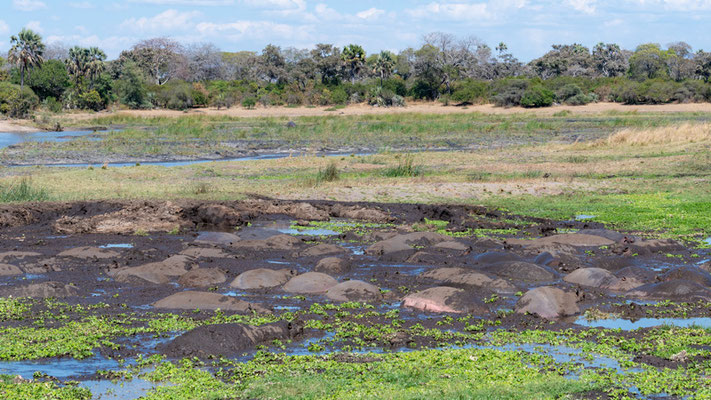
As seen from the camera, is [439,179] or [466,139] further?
[466,139]

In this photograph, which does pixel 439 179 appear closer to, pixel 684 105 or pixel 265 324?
pixel 265 324

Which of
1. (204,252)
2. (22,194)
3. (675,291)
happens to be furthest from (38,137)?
(675,291)

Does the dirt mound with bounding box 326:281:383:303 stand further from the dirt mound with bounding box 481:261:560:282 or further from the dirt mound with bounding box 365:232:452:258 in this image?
the dirt mound with bounding box 365:232:452:258

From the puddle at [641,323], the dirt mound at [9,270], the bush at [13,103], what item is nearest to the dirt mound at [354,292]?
the puddle at [641,323]

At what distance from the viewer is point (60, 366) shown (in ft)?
28.9

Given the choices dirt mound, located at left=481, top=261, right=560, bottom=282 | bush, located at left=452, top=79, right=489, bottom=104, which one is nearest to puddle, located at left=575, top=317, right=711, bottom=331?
dirt mound, located at left=481, top=261, right=560, bottom=282

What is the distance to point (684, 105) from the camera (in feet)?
221

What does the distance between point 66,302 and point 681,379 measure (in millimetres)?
7613

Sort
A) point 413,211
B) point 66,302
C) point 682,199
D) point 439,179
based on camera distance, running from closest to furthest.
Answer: point 66,302 → point 413,211 → point 682,199 → point 439,179

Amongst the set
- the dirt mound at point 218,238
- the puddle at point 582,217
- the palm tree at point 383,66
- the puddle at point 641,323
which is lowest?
the puddle at point 582,217

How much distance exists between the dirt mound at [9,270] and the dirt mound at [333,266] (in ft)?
14.8

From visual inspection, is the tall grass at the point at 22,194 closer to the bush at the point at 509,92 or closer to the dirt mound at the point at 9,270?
the dirt mound at the point at 9,270

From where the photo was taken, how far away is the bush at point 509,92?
228 ft

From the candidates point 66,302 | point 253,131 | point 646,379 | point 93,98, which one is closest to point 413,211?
point 66,302
